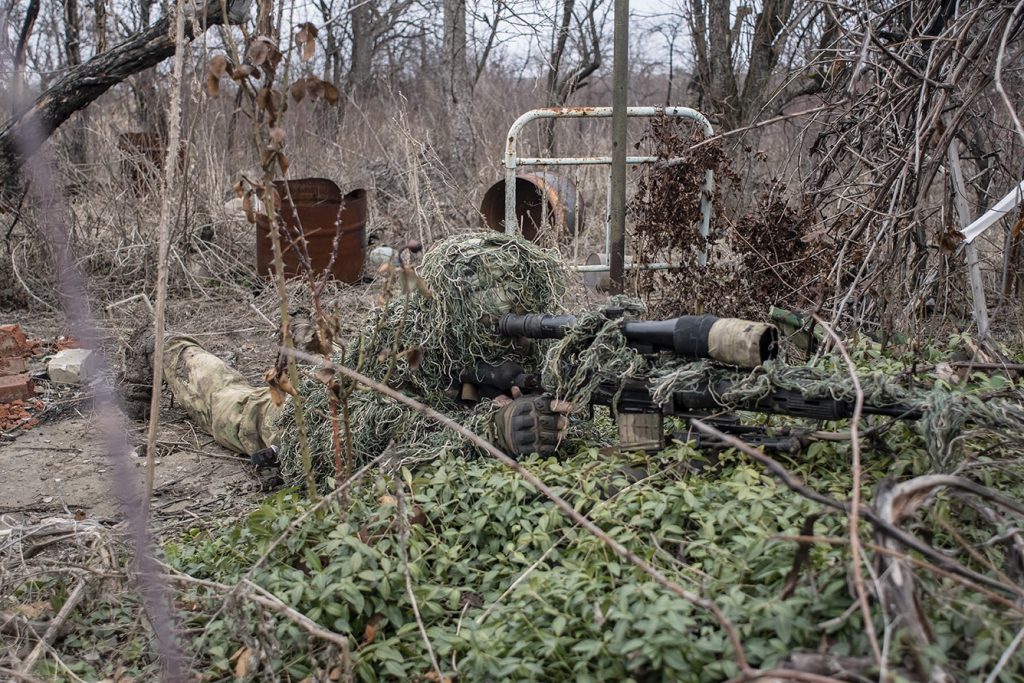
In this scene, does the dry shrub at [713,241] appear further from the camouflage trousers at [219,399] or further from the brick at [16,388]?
the brick at [16,388]

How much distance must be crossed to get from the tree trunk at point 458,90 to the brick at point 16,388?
5.78 meters

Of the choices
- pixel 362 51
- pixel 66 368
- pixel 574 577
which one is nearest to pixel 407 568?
pixel 574 577

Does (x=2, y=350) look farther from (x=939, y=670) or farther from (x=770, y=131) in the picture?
(x=770, y=131)

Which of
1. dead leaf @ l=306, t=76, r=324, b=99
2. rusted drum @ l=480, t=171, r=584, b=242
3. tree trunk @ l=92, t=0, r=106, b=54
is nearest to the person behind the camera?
dead leaf @ l=306, t=76, r=324, b=99

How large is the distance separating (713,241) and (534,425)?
2839mm

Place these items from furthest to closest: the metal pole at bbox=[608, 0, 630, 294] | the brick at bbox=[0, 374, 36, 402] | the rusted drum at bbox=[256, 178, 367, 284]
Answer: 1. the rusted drum at bbox=[256, 178, 367, 284]
2. the brick at bbox=[0, 374, 36, 402]
3. the metal pole at bbox=[608, 0, 630, 294]

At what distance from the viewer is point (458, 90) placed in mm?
10930

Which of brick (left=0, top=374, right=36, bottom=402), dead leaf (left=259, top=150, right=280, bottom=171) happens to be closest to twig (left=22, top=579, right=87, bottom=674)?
dead leaf (left=259, top=150, right=280, bottom=171)

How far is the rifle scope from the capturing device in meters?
2.93

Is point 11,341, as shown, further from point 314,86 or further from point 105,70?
point 314,86

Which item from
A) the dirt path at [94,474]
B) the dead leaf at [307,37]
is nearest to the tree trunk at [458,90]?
the dirt path at [94,474]

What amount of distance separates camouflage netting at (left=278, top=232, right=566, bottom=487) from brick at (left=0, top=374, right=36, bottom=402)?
2707 mm

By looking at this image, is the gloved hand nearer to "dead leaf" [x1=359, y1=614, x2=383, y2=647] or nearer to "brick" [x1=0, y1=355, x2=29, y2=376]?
"dead leaf" [x1=359, y1=614, x2=383, y2=647]

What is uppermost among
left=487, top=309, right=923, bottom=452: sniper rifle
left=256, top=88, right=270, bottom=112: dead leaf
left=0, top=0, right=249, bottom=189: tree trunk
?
left=0, top=0, right=249, bottom=189: tree trunk
